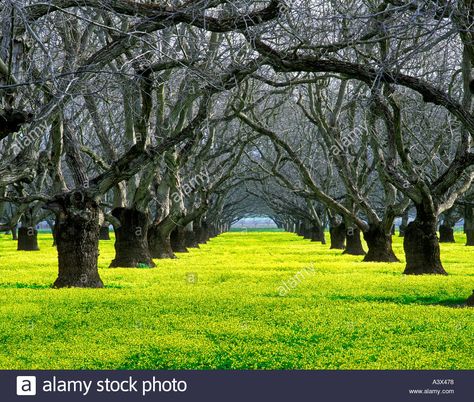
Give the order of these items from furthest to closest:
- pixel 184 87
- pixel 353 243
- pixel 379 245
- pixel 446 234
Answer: pixel 446 234
pixel 353 243
pixel 379 245
pixel 184 87

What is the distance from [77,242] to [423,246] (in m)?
10.1

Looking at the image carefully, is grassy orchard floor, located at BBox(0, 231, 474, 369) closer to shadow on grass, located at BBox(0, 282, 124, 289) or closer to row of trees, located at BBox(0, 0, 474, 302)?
shadow on grass, located at BBox(0, 282, 124, 289)

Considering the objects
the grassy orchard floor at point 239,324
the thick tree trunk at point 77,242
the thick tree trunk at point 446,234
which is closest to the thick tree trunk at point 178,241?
the grassy orchard floor at point 239,324

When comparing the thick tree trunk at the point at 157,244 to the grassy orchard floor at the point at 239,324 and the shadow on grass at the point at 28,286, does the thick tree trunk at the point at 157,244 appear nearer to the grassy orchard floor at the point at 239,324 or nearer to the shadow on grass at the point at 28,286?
the grassy orchard floor at the point at 239,324

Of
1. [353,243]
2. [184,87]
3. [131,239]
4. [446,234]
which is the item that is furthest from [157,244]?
[446,234]

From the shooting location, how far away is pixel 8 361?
8219mm

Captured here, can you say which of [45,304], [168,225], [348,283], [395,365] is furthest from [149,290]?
[168,225]

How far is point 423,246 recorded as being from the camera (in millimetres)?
20859

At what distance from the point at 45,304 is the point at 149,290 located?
11.1 feet

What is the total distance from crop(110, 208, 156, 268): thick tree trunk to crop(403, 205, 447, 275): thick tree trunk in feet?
28.6

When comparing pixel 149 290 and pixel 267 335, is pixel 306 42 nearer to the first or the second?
pixel 267 335

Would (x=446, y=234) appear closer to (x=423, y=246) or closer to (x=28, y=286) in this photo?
(x=423, y=246)

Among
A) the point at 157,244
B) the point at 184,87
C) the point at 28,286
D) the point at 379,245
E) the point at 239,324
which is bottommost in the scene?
the point at 239,324

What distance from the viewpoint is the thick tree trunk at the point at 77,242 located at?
16656 millimetres
